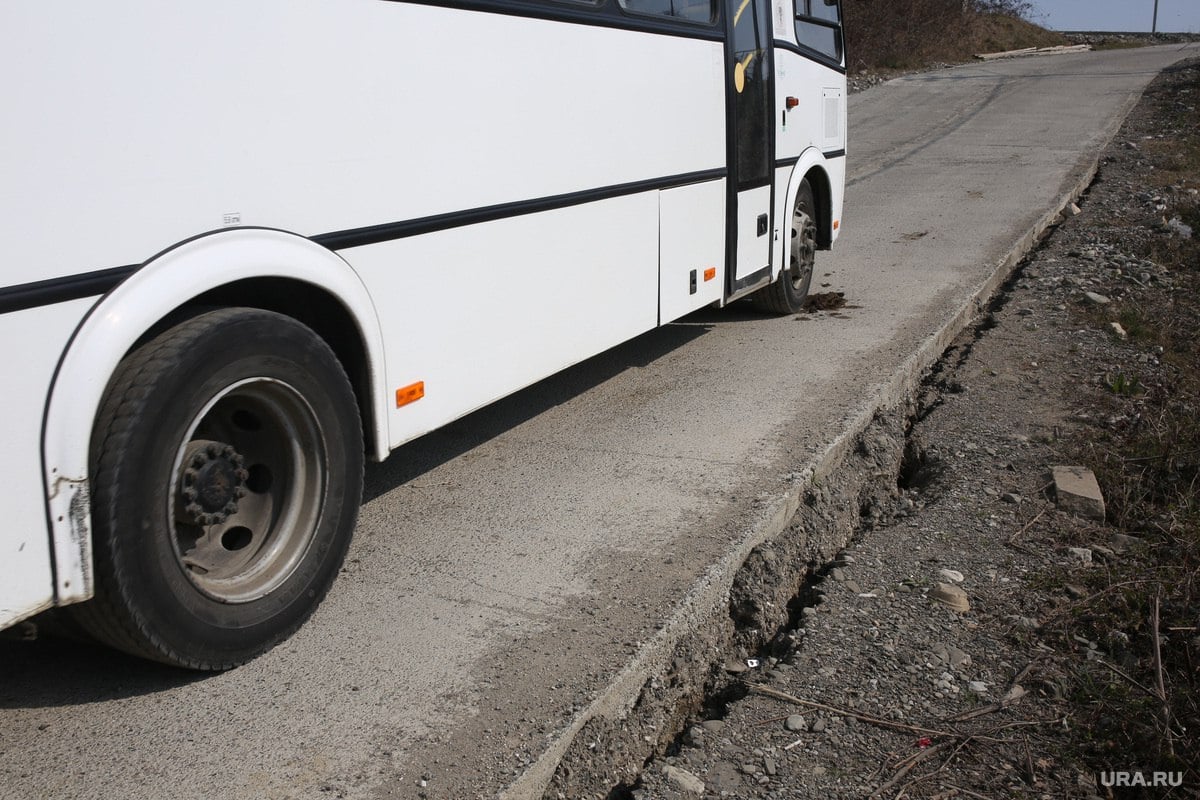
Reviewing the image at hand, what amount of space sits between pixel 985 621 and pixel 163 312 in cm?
268

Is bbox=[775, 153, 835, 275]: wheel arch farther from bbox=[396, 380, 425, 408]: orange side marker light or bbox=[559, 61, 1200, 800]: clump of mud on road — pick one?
bbox=[396, 380, 425, 408]: orange side marker light

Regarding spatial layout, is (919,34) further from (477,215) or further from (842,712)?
(842,712)

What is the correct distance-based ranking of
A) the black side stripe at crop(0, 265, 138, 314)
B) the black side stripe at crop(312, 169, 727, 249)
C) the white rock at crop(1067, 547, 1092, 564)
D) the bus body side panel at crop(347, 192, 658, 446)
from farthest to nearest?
the white rock at crop(1067, 547, 1092, 564)
the bus body side panel at crop(347, 192, 658, 446)
the black side stripe at crop(312, 169, 727, 249)
the black side stripe at crop(0, 265, 138, 314)

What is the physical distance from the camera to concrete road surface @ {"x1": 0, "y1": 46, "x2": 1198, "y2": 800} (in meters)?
2.83

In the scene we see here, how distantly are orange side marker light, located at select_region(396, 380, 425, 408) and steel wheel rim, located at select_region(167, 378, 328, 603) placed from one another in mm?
464

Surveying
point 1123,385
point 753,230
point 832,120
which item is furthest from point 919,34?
point 1123,385

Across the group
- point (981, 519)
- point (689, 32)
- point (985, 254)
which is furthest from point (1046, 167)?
point (981, 519)

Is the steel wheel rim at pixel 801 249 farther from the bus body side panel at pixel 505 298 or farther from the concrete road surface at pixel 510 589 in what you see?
the bus body side panel at pixel 505 298

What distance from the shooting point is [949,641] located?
139 inches

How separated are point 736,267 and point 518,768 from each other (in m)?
4.19

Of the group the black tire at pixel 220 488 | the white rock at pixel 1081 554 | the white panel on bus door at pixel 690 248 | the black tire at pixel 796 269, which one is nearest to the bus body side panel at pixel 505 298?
the white panel on bus door at pixel 690 248

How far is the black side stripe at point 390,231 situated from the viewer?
2.57 meters

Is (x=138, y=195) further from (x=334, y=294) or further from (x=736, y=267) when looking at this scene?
(x=736, y=267)

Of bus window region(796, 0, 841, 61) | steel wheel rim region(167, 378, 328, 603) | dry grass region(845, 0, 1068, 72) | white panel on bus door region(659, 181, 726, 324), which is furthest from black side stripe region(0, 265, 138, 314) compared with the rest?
dry grass region(845, 0, 1068, 72)
